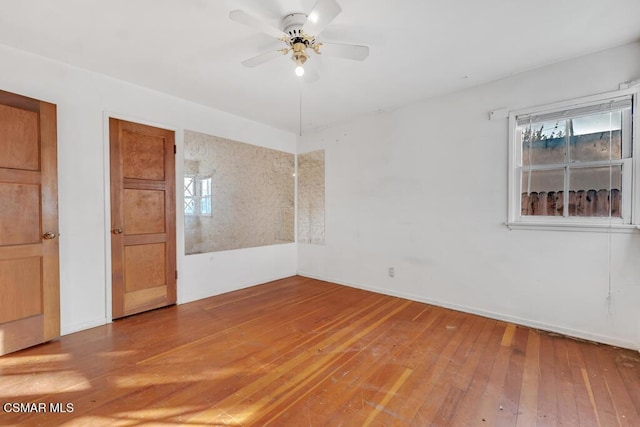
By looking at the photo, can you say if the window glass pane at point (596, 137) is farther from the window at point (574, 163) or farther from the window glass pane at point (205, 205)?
the window glass pane at point (205, 205)

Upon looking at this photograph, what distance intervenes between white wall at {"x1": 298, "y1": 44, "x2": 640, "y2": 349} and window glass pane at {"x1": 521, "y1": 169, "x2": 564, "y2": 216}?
0.70ft

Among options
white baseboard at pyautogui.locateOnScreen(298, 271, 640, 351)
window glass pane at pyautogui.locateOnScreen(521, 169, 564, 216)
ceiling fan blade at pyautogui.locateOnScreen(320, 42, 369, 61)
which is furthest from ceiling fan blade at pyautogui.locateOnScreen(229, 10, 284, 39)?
white baseboard at pyautogui.locateOnScreen(298, 271, 640, 351)

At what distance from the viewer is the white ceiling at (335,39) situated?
2.00 meters

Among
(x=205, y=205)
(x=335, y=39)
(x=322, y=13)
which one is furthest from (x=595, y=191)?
(x=205, y=205)

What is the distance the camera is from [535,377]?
81.8 inches

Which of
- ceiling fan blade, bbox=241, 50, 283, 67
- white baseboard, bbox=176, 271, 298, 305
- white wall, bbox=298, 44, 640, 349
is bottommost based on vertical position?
white baseboard, bbox=176, 271, 298, 305

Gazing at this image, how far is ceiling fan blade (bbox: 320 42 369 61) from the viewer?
83.2 inches

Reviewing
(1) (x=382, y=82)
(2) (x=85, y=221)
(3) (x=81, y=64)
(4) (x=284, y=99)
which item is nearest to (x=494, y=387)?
(1) (x=382, y=82)

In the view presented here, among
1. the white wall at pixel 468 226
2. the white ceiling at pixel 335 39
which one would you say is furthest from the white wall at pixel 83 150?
the white wall at pixel 468 226

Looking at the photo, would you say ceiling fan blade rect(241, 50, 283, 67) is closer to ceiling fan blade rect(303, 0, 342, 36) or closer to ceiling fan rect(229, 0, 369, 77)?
ceiling fan rect(229, 0, 369, 77)

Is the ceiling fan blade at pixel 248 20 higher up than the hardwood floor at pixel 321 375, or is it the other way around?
the ceiling fan blade at pixel 248 20

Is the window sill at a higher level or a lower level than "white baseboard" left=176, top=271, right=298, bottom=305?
higher

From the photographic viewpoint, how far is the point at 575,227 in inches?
105

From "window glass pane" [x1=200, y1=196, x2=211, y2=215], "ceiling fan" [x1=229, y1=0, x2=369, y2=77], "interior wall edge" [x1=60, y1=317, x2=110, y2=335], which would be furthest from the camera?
"window glass pane" [x1=200, y1=196, x2=211, y2=215]
